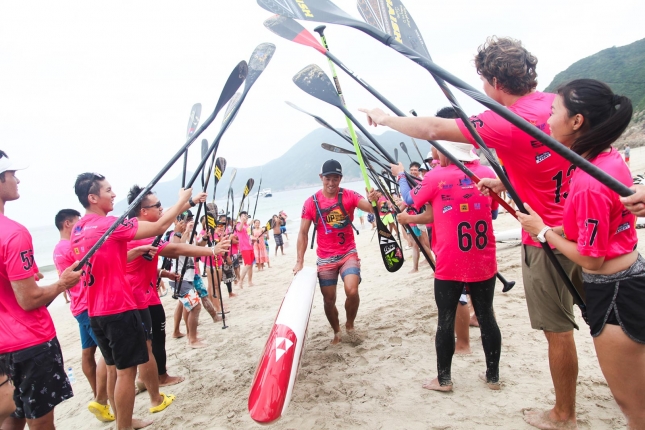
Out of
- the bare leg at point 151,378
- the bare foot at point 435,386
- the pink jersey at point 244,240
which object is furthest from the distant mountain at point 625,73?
the bare leg at point 151,378

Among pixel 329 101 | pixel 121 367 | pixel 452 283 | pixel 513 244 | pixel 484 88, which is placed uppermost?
pixel 329 101

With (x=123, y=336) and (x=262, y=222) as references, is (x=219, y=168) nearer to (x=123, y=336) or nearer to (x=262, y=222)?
(x=123, y=336)

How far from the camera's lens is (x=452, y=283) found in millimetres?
2900

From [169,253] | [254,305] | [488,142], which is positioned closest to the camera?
[488,142]

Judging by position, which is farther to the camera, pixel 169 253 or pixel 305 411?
pixel 169 253

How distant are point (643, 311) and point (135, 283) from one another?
4.04 meters

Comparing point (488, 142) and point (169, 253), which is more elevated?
point (488, 142)

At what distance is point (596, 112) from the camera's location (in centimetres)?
165

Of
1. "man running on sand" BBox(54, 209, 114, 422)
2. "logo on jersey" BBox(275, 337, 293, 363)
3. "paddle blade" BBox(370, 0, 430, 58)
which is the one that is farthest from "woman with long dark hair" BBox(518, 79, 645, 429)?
"man running on sand" BBox(54, 209, 114, 422)

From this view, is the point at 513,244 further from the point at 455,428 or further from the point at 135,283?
the point at 135,283

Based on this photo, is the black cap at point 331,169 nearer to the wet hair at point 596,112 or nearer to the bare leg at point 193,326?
the bare leg at point 193,326

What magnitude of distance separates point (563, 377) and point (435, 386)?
1.00 m

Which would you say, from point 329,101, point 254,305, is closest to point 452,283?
point 329,101

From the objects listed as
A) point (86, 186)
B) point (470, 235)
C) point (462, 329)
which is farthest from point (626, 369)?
point (86, 186)
